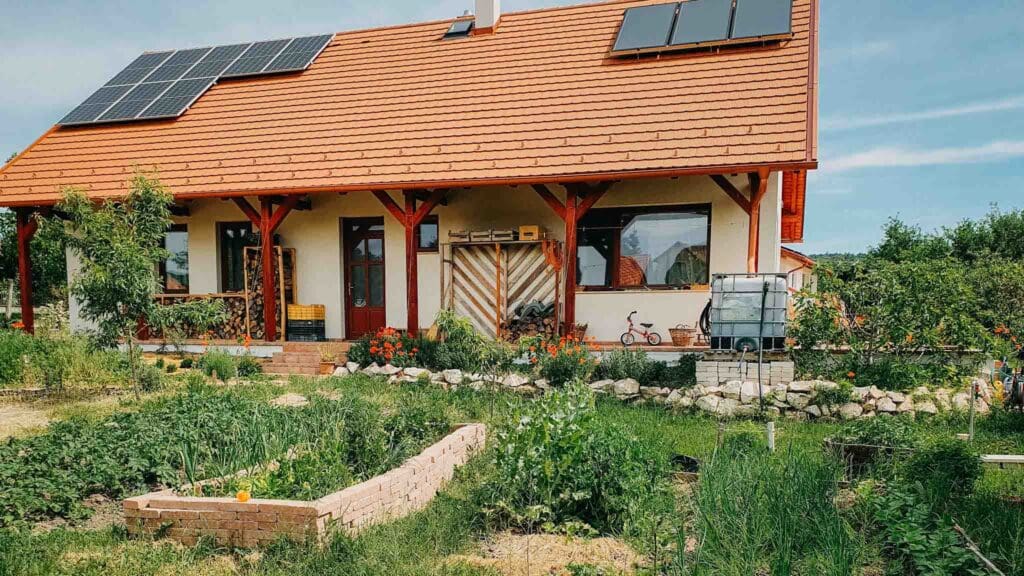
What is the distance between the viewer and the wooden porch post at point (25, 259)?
1352 centimetres

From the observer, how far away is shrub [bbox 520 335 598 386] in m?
9.32

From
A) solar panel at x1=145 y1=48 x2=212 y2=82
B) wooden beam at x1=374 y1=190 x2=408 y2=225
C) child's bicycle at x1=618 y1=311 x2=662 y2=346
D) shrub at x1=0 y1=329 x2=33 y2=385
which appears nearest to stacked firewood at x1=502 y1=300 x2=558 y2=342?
child's bicycle at x1=618 y1=311 x2=662 y2=346

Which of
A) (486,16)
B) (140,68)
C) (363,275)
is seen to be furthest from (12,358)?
(486,16)

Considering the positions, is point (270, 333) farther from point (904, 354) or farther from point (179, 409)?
point (904, 354)

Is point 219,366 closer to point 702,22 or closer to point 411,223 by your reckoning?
point 411,223

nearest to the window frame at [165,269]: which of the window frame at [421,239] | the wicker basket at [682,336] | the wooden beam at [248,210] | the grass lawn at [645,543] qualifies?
the wooden beam at [248,210]

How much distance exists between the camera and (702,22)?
1291 cm

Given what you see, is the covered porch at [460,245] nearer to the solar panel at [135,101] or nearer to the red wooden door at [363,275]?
the red wooden door at [363,275]

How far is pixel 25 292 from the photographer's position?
44.8 ft

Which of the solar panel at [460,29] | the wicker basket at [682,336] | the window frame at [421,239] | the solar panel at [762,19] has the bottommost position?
the wicker basket at [682,336]

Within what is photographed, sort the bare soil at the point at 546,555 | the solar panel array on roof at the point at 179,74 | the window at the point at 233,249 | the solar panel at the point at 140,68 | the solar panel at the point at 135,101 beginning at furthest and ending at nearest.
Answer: the solar panel at the point at 140,68
the solar panel array on roof at the point at 179,74
the solar panel at the point at 135,101
the window at the point at 233,249
the bare soil at the point at 546,555

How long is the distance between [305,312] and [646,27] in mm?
8600

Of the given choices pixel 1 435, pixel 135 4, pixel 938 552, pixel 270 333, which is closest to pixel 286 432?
pixel 1 435

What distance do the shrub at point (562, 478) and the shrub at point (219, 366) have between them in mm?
6454
